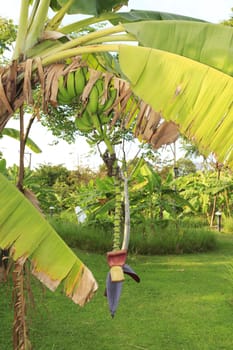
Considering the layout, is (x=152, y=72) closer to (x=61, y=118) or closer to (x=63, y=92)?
(x=63, y=92)

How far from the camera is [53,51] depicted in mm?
2104

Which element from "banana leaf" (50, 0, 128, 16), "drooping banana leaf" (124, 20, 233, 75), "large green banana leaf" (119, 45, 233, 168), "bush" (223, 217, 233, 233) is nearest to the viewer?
"large green banana leaf" (119, 45, 233, 168)

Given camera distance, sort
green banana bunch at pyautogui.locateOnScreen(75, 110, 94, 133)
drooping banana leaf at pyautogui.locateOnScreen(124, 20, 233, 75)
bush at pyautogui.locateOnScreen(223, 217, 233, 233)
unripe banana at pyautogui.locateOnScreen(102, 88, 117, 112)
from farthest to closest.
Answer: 1. bush at pyautogui.locateOnScreen(223, 217, 233, 233)
2. green banana bunch at pyautogui.locateOnScreen(75, 110, 94, 133)
3. unripe banana at pyautogui.locateOnScreen(102, 88, 117, 112)
4. drooping banana leaf at pyautogui.locateOnScreen(124, 20, 233, 75)

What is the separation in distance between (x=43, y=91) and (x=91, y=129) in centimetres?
44

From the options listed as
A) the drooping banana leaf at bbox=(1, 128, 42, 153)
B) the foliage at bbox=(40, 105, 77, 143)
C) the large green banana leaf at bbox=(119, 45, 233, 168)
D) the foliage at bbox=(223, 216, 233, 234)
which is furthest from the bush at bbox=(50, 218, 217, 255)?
the large green banana leaf at bbox=(119, 45, 233, 168)

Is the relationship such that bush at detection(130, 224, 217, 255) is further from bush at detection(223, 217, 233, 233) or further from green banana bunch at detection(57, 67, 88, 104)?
green banana bunch at detection(57, 67, 88, 104)

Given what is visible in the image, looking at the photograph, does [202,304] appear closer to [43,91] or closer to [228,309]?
[228,309]

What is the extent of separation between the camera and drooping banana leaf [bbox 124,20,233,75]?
181 centimetres

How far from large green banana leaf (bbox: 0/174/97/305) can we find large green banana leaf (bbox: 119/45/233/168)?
0.58 m

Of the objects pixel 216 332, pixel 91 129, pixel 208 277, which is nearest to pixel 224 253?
pixel 208 277

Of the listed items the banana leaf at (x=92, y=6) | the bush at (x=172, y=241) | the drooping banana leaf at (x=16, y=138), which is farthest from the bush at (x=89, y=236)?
the banana leaf at (x=92, y=6)

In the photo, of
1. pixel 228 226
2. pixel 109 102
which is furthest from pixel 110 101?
pixel 228 226

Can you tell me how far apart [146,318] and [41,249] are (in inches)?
97.2

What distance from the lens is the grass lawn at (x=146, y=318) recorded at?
11.1 ft
